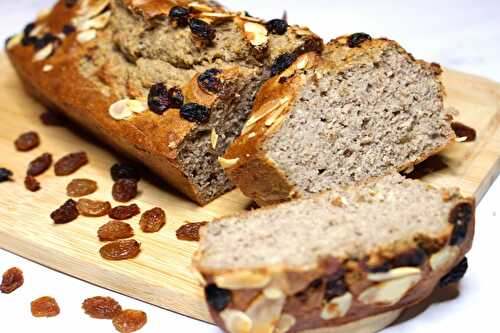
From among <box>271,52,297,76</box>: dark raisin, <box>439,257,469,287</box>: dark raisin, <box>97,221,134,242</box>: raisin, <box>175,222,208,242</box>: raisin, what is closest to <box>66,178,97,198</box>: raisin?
<box>97,221,134,242</box>: raisin

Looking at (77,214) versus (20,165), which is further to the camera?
(20,165)

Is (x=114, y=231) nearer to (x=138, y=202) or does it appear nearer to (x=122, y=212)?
(x=122, y=212)

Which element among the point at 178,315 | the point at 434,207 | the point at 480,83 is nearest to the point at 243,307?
the point at 178,315

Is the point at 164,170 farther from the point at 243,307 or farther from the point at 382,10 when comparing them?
the point at 382,10

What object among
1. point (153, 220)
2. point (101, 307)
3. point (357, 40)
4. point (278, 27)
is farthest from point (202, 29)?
point (101, 307)

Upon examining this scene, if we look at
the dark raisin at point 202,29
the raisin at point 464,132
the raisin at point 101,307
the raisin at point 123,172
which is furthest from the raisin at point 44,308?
the raisin at point 464,132

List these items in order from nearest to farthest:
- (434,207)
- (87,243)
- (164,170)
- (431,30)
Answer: (434,207)
(87,243)
(164,170)
(431,30)
